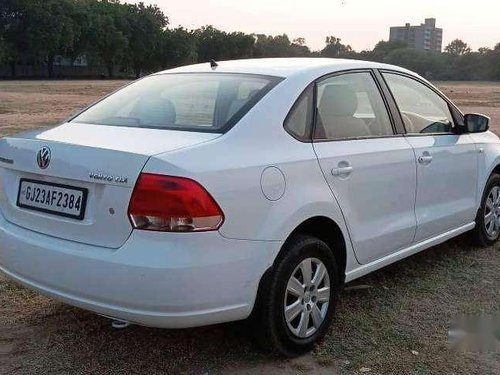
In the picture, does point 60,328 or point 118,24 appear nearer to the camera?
point 60,328

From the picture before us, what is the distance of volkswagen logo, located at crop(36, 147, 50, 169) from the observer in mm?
3214

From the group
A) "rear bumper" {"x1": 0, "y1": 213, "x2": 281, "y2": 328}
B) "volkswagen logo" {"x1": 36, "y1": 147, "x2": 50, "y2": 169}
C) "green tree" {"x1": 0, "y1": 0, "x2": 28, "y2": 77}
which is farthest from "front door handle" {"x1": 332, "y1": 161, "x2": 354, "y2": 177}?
"green tree" {"x1": 0, "y1": 0, "x2": 28, "y2": 77}

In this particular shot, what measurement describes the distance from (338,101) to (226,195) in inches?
51.3

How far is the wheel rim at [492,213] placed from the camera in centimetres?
553

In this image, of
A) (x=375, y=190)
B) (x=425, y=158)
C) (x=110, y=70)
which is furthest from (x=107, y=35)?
(x=375, y=190)

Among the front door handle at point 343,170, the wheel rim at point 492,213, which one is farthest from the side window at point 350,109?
the wheel rim at point 492,213

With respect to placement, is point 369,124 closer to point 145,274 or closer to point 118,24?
point 145,274

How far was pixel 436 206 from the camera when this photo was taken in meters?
4.62

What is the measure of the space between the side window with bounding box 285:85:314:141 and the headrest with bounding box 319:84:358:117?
0.39 feet

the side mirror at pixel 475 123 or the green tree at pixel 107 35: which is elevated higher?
the green tree at pixel 107 35

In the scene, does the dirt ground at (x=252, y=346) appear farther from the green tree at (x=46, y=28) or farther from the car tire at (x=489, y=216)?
the green tree at (x=46, y=28)

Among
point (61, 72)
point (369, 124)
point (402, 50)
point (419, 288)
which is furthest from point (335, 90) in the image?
point (61, 72)

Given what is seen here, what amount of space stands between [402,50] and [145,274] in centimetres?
7166

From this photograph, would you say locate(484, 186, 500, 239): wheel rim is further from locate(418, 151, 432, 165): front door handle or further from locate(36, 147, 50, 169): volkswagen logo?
locate(36, 147, 50, 169): volkswagen logo
